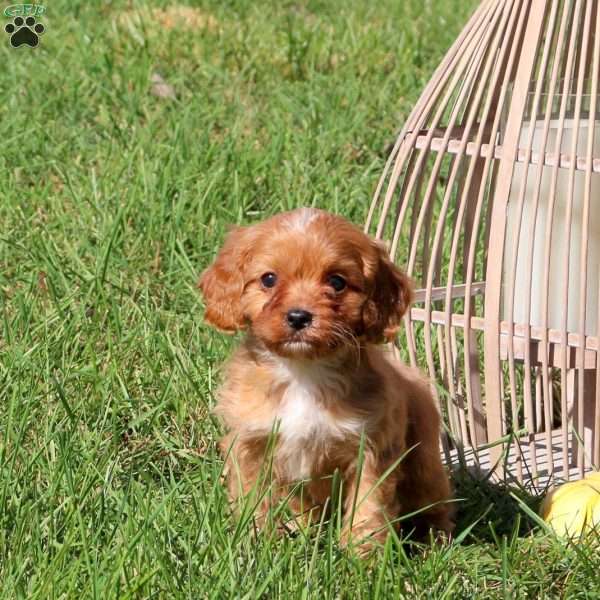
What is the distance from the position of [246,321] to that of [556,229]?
3.88ft

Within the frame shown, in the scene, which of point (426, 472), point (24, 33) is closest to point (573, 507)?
point (426, 472)

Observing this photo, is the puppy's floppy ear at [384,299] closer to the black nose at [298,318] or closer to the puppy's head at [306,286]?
the puppy's head at [306,286]

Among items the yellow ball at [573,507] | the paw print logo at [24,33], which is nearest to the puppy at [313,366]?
the yellow ball at [573,507]

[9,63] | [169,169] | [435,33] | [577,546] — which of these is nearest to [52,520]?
[577,546]

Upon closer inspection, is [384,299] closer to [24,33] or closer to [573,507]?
[573,507]

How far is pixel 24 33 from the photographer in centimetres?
646

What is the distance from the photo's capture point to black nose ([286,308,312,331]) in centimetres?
314

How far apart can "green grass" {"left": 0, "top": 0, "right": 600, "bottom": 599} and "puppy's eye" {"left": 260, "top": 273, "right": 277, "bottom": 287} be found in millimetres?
524

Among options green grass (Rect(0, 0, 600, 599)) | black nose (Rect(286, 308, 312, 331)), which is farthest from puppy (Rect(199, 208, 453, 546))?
green grass (Rect(0, 0, 600, 599))

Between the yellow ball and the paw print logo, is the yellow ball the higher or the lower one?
the lower one

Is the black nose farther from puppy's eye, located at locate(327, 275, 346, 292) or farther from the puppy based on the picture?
puppy's eye, located at locate(327, 275, 346, 292)

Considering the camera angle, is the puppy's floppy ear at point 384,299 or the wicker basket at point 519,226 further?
the wicker basket at point 519,226

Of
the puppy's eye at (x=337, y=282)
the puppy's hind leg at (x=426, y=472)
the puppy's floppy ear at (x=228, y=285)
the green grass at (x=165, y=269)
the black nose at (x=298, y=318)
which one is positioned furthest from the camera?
the puppy's hind leg at (x=426, y=472)

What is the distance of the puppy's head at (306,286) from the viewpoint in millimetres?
3180
